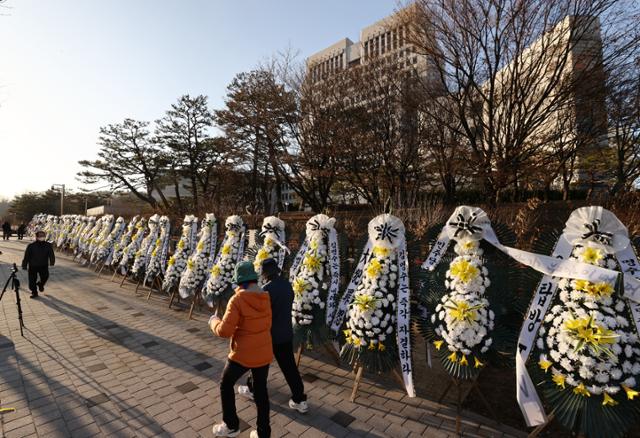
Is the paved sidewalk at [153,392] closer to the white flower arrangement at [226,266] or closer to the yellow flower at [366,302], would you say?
the white flower arrangement at [226,266]

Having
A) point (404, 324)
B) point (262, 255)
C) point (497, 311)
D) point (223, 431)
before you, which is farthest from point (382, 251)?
point (223, 431)

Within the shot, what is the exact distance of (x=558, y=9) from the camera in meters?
10.0

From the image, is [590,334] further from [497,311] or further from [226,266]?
[226,266]

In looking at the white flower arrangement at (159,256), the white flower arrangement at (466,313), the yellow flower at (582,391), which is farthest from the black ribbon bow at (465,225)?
the white flower arrangement at (159,256)

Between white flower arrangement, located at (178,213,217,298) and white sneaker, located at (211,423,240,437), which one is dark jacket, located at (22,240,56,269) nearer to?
white flower arrangement, located at (178,213,217,298)

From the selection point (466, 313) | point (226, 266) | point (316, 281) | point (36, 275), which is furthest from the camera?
point (36, 275)

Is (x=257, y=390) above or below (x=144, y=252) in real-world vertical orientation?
below

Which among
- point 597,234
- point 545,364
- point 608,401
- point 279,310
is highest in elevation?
point 597,234

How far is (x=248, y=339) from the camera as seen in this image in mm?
3148

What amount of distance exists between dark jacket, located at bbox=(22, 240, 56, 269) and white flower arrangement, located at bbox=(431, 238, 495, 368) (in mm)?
10162

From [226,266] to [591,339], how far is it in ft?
20.6

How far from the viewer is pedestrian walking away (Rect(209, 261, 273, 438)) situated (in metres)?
3.12

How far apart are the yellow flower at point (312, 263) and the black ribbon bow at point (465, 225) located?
212cm

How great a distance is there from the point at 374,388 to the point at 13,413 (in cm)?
439
